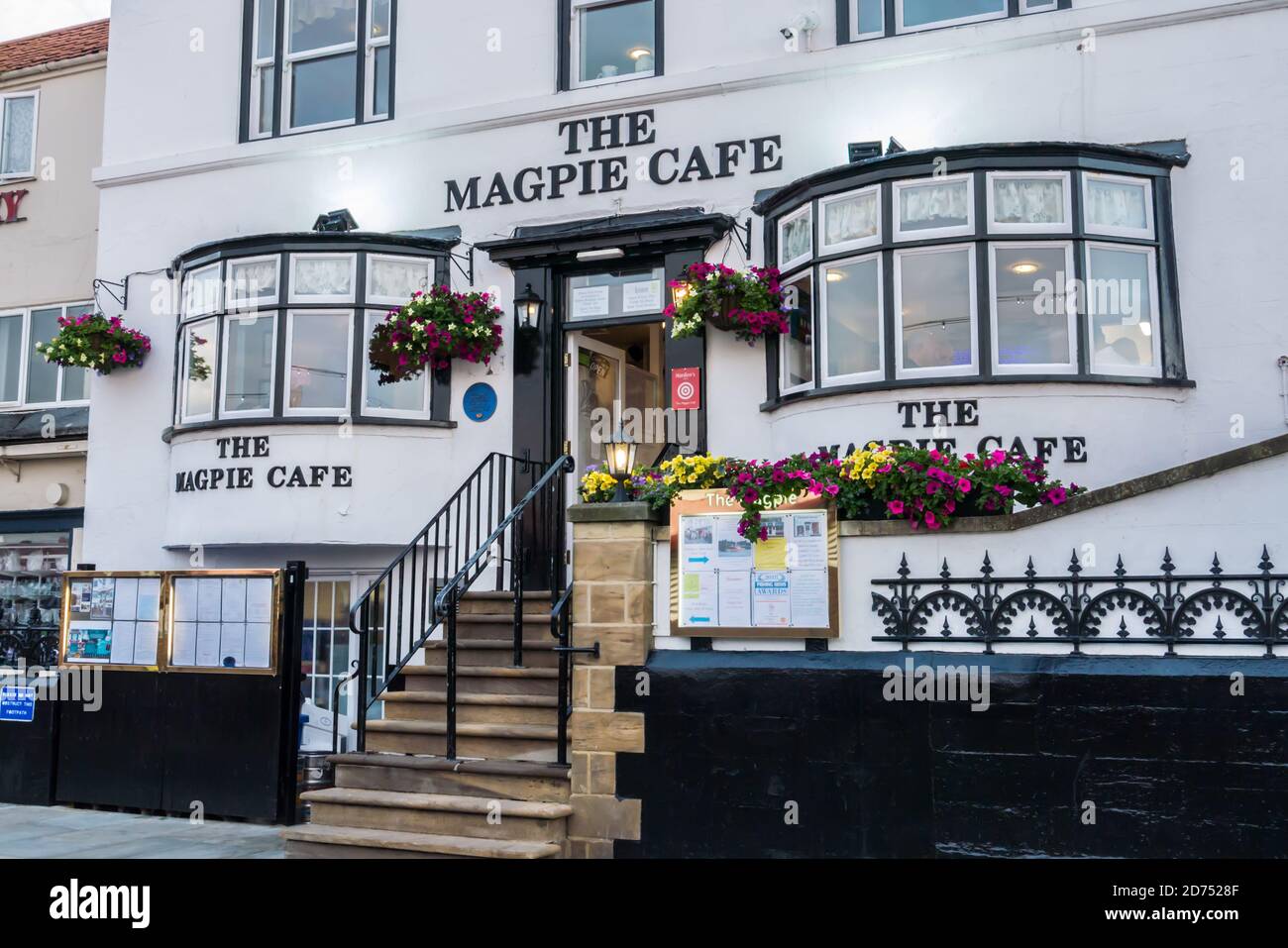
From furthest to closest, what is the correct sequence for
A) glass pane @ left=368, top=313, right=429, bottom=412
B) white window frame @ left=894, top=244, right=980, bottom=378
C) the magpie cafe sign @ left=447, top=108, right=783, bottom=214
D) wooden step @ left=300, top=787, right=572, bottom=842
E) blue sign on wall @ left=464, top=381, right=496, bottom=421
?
glass pane @ left=368, top=313, right=429, bottom=412 → blue sign on wall @ left=464, top=381, right=496, bottom=421 → the magpie cafe sign @ left=447, top=108, right=783, bottom=214 → white window frame @ left=894, top=244, right=980, bottom=378 → wooden step @ left=300, top=787, right=572, bottom=842

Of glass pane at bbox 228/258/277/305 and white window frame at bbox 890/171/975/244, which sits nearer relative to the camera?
white window frame at bbox 890/171/975/244

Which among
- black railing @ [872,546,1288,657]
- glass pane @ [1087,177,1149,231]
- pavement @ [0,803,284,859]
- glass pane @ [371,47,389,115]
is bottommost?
pavement @ [0,803,284,859]

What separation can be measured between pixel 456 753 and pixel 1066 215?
5631mm

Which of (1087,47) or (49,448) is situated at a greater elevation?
(1087,47)

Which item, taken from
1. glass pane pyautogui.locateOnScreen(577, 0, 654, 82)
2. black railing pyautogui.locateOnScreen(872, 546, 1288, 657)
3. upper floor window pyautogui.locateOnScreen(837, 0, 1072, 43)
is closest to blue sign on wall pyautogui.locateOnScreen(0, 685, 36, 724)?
glass pane pyautogui.locateOnScreen(577, 0, 654, 82)

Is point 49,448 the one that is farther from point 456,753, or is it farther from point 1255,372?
point 1255,372

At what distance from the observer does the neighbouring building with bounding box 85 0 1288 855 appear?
668 centimetres

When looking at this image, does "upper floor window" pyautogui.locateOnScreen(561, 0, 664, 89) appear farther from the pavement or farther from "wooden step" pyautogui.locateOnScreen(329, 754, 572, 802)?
the pavement

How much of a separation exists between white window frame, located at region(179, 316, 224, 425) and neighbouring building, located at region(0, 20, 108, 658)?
2047 mm

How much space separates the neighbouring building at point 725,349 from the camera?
668cm

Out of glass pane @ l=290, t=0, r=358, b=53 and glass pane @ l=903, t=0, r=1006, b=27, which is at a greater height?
glass pane @ l=290, t=0, r=358, b=53

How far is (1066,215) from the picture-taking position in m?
8.87

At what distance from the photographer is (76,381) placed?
13820 mm
